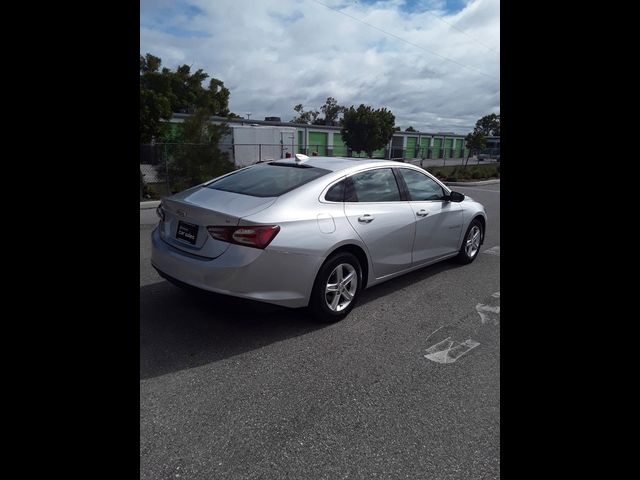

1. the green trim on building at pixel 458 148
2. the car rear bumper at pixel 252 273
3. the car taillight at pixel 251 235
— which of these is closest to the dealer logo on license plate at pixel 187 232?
the car rear bumper at pixel 252 273

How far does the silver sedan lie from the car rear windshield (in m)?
0.01

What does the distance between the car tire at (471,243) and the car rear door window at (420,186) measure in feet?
3.03

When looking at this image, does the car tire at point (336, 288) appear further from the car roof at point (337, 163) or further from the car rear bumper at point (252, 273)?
the car roof at point (337, 163)

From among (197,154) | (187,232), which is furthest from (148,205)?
(187,232)

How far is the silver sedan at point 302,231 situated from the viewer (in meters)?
3.20

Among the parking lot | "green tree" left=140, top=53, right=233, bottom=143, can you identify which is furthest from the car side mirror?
"green tree" left=140, top=53, right=233, bottom=143

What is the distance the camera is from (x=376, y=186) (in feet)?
14.1

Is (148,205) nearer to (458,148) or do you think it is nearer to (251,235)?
(251,235)
